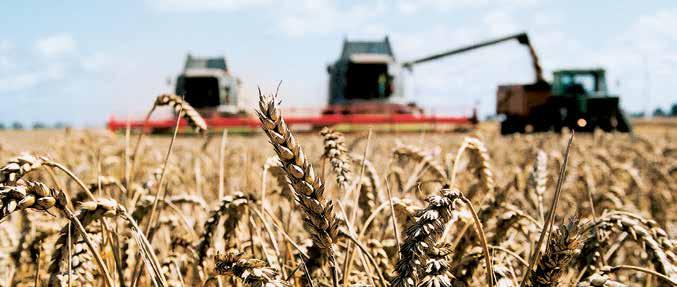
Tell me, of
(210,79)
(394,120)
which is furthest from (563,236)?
(210,79)

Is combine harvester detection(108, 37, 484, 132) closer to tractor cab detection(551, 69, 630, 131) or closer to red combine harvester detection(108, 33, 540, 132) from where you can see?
red combine harvester detection(108, 33, 540, 132)

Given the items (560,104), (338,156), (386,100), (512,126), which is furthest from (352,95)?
(338,156)

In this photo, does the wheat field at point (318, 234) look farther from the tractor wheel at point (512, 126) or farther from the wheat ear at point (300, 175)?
the tractor wheel at point (512, 126)

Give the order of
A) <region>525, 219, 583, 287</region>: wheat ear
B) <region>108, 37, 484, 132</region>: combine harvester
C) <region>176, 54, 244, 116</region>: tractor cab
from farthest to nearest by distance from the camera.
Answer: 1. <region>176, 54, 244, 116</region>: tractor cab
2. <region>108, 37, 484, 132</region>: combine harvester
3. <region>525, 219, 583, 287</region>: wheat ear

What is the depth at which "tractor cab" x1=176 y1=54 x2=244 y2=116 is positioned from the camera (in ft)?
76.4

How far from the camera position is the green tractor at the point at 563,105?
18125 millimetres

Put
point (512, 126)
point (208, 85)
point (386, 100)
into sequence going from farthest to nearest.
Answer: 1. point (208, 85)
2. point (386, 100)
3. point (512, 126)

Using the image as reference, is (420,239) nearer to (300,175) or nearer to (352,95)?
(300,175)

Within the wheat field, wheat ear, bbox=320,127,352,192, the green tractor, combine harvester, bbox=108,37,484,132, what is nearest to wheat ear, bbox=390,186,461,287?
the wheat field

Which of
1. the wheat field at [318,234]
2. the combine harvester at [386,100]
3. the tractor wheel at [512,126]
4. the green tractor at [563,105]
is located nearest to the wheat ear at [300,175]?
the wheat field at [318,234]

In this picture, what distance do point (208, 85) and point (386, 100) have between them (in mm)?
7087

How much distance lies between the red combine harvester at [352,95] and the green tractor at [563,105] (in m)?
1.69

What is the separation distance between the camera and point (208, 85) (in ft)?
77.8

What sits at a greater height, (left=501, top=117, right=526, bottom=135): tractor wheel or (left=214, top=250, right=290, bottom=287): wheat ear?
(left=214, top=250, right=290, bottom=287): wheat ear
